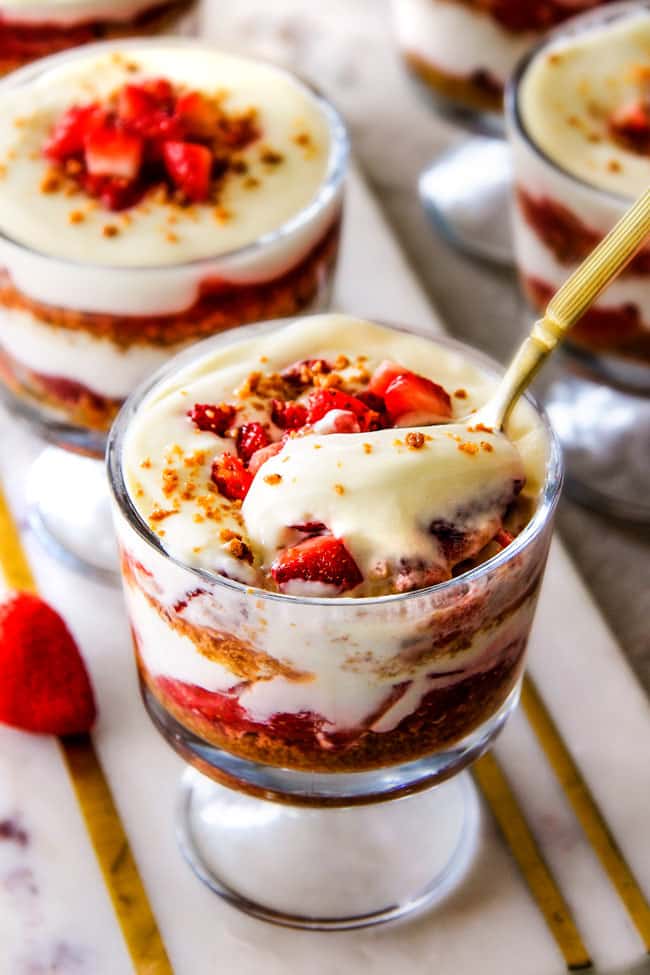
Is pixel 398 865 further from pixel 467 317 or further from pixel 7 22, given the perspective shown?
pixel 7 22

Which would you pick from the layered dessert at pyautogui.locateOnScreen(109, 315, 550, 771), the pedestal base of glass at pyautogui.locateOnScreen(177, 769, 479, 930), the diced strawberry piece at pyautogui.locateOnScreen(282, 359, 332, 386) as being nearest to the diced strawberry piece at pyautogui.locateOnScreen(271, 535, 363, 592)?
the layered dessert at pyautogui.locateOnScreen(109, 315, 550, 771)

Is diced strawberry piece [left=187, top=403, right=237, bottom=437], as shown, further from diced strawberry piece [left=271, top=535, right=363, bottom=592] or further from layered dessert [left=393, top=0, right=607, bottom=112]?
layered dessert [left=393, top=0, right=607, bottom=112]

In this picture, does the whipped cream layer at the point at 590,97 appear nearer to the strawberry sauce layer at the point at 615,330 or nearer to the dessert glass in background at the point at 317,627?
the strawberry sauce layer at the point at 615,330

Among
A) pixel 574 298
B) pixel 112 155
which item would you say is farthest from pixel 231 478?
pixel 112 155

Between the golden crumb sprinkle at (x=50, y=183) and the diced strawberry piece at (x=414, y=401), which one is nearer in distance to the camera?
the diced strawberry piece at (x=414, y=401)

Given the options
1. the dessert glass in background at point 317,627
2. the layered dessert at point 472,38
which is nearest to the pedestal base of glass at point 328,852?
the dessert glass in background at point 317,627

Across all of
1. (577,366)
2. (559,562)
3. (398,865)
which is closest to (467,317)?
(577,366)
